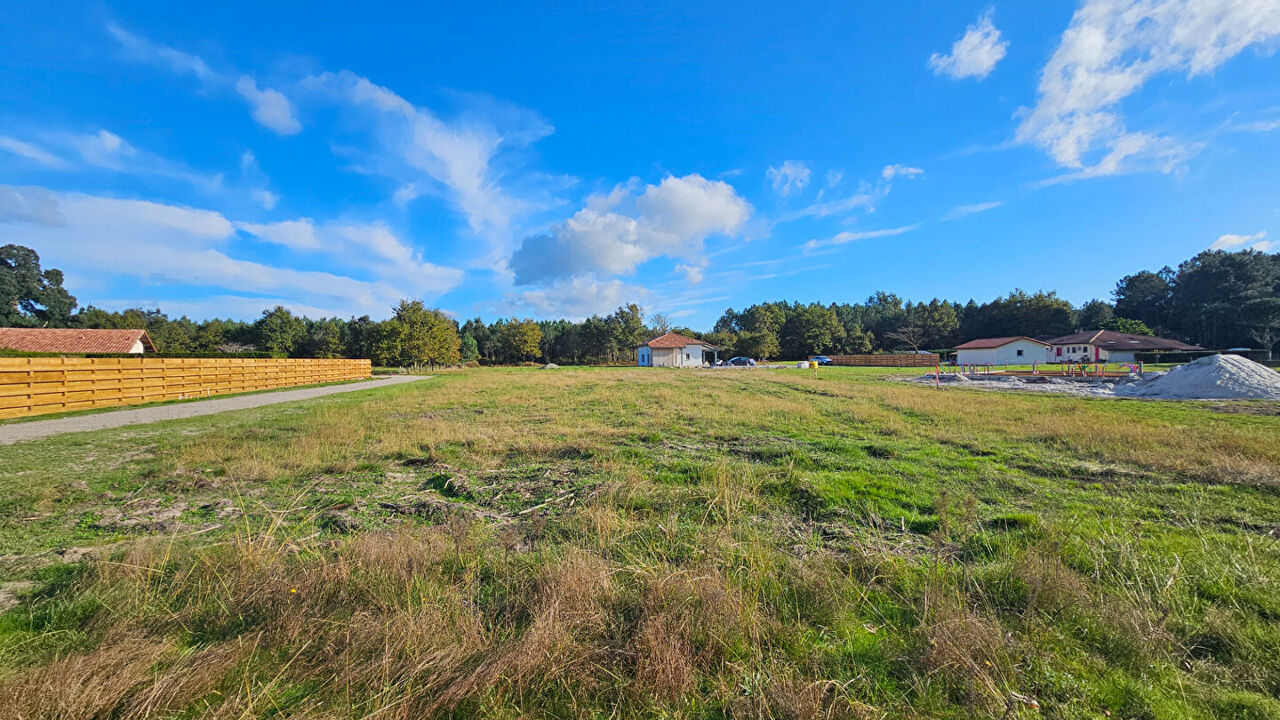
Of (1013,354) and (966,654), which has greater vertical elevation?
(1013,354)

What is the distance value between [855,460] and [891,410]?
23.3 feet

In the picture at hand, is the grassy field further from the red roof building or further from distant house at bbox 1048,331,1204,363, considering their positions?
the red roof building

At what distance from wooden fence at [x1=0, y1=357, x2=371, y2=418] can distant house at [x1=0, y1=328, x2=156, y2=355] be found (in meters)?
19.1

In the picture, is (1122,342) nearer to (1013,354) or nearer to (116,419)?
(1013,354)

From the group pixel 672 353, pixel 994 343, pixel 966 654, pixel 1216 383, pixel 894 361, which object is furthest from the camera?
pixel 672 353

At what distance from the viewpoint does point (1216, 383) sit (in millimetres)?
17594

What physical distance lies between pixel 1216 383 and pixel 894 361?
140 feet

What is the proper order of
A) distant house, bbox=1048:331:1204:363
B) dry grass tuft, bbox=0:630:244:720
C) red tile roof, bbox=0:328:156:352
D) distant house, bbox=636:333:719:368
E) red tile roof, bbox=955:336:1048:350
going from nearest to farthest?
1. dry grass tuft, bbox=0:630:244:720
2. red tile roof, bbox=0:328:156:352
3. distant house, bbox=1048:331:1204:363
4. red tile roof, bbox=955:336:1048:350
5. distant house, bbox=636:333:719:368

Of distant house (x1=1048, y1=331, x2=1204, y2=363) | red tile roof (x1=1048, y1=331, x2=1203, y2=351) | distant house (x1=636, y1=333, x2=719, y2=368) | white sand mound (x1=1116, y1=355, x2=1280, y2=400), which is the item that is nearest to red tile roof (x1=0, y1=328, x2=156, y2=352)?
distant house (x1=636, y1=333, x2=719, y2=368)

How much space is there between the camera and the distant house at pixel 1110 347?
48.1 m

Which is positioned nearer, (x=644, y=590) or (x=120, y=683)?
(x=120, y=683)

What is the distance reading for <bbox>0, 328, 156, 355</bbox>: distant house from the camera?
30484mm

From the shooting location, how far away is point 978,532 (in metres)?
4.32

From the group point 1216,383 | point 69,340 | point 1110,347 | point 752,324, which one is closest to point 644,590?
point 1216,383
